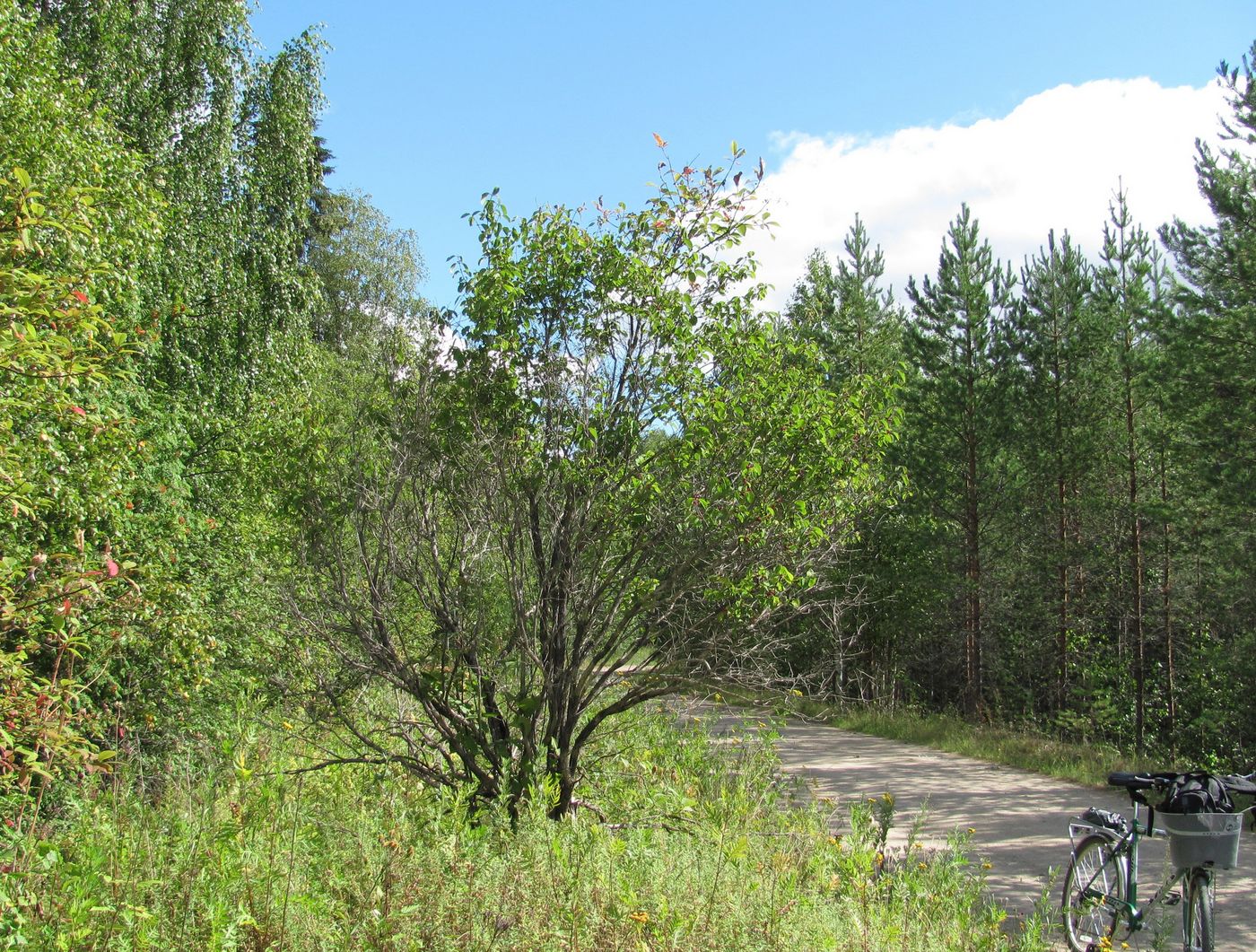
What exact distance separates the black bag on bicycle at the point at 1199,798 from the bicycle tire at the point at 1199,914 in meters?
0.37

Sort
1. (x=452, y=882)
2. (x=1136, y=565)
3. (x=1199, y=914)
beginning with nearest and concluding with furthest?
1. (x=452, y=882)
2. (x=1199, y=914)
3. (x=1136, y=565)

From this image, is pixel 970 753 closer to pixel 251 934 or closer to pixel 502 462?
pixel 502 462

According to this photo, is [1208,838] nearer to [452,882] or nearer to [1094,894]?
[1094,894]

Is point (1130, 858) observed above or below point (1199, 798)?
below

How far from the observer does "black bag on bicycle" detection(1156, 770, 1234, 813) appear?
4.34 meters

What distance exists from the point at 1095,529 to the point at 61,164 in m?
19.4

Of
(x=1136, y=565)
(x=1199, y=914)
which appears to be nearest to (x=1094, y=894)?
(x=1199, y=914)

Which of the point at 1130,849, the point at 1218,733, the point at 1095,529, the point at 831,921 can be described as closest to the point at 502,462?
the point at 831,921

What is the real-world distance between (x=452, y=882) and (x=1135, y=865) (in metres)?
3.80

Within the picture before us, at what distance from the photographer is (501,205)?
5.61 meters

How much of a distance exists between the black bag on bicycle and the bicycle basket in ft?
0.18

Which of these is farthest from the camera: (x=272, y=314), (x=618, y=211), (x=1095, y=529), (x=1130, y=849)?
(x=1095, y=529)

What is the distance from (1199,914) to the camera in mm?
4418

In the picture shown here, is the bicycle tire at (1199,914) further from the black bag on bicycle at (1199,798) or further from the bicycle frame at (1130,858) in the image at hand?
the black bag on bicycle at (1199,798)
